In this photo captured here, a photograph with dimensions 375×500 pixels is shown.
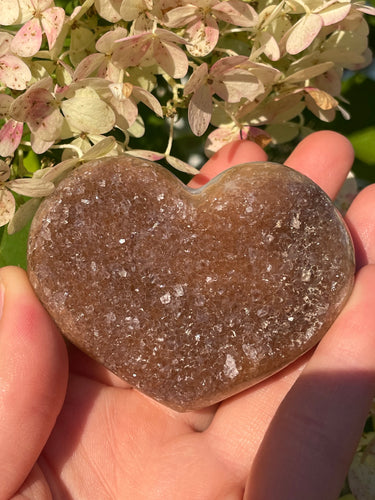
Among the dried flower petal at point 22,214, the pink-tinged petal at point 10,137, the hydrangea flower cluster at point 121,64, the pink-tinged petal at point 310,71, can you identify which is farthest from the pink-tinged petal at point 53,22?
the pink-tinged petal at point 310,71

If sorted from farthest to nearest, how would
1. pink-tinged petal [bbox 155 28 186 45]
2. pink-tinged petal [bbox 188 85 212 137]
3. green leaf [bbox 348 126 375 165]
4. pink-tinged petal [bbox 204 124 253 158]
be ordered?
green leaf [bbox 348 126 375 165] → pink-tinged petal [bbox 204 124 253 158] → pink-tinged petal [bbox 188 85 212 137] → pink-tinged petal [bbox 155 28 186 45]

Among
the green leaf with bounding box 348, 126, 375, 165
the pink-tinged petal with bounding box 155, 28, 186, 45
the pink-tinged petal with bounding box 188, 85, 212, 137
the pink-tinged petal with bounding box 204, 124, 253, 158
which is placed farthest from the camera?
the green leaf with bounding box 348, 126, 375, 165

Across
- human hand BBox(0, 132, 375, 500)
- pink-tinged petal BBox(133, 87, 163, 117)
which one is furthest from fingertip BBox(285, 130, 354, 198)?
pink-tinged petal BBox(133, 87, 163, 117)

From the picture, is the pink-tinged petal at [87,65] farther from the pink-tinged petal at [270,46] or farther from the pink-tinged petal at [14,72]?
the pink-tinged petal at [270,46]

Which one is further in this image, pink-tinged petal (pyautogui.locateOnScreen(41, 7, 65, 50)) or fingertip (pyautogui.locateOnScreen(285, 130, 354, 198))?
fingertip (pyautogui.locateOnScreen(285, 130, 354, 198))

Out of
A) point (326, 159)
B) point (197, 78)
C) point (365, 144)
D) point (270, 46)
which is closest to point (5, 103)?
point (197, 78)

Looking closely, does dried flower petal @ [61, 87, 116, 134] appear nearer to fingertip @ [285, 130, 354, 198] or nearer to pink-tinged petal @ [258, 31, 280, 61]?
pink-tinged petal @ [258, 31, 280, 61]
